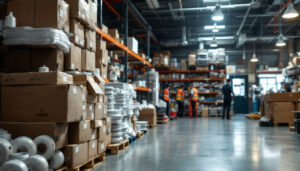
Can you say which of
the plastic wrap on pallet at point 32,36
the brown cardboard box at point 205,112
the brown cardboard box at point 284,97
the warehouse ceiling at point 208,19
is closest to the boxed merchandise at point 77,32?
the plastic wrap on pallet at point 32,36

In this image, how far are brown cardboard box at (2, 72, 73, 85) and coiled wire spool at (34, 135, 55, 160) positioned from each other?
2.30 ft

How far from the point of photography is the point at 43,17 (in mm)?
4137

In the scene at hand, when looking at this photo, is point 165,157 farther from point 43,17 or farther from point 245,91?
point 245,91

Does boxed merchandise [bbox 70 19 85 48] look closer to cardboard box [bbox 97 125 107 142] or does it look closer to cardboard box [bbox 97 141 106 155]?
cardboard box [bbox 97 125 107 142]

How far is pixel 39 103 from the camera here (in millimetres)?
3521

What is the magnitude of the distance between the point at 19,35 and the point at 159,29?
14.3 m

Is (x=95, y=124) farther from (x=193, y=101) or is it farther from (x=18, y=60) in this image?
(x=193, y=101)

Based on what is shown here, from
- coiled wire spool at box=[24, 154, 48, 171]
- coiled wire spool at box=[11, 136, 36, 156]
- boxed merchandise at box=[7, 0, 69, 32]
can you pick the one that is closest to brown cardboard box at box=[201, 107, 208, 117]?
boxed merchandise at box=[7, 0, 69, 32]

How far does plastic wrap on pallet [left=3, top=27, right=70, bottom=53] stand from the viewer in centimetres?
397

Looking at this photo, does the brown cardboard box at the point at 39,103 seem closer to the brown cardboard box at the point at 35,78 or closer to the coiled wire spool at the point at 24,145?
the brown cardboard box at the point at 35,78

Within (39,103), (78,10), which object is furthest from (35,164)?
(78,10)

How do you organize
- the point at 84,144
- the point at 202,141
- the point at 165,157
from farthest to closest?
the point at 202,141 → the point at 165,157 → the point at 84,144

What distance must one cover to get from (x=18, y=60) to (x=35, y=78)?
3.18 feet

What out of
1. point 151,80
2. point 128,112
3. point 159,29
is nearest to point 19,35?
point 128,112
